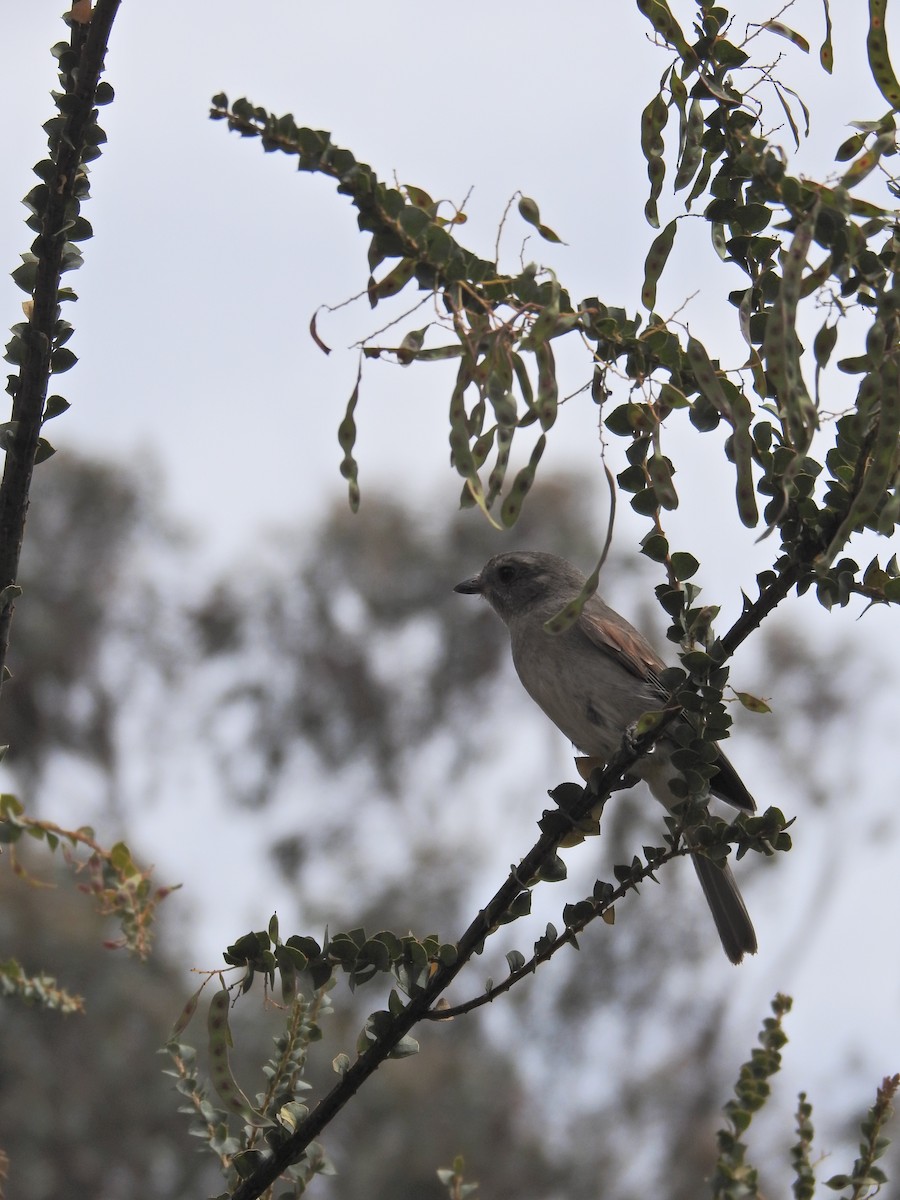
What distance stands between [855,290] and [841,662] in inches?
856

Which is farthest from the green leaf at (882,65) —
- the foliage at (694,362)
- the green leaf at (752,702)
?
the green leaf at (752,702)

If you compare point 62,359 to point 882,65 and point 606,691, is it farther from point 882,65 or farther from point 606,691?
point 606,691

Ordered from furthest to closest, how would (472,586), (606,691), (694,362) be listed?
(472,586)
(606,691)
(694,362)

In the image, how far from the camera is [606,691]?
462 centimetres

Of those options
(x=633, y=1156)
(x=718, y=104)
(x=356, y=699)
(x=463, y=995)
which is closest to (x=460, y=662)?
(x=356, y=699)

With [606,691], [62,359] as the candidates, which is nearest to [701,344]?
[62,359]

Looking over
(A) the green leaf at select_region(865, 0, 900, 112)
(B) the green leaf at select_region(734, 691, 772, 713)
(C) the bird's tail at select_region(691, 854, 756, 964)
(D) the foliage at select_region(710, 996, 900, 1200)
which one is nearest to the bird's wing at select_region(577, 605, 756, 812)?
(C) the bird's tail at select_region(691, 854, 756, 964)

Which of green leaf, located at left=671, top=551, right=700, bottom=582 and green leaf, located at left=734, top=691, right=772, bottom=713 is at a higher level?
green leaf, located at left=671, top=551, right=700, bottom=582

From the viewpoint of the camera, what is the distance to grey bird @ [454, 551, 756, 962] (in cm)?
431

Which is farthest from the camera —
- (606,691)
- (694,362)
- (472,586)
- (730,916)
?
(472,586)

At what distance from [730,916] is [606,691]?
0.85 m

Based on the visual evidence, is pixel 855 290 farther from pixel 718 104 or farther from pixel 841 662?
pixel 841 662

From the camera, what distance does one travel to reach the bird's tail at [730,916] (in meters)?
4.28

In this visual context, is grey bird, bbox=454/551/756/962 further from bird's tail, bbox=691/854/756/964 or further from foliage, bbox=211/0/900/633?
foliage, bbox=211/0/900/633
